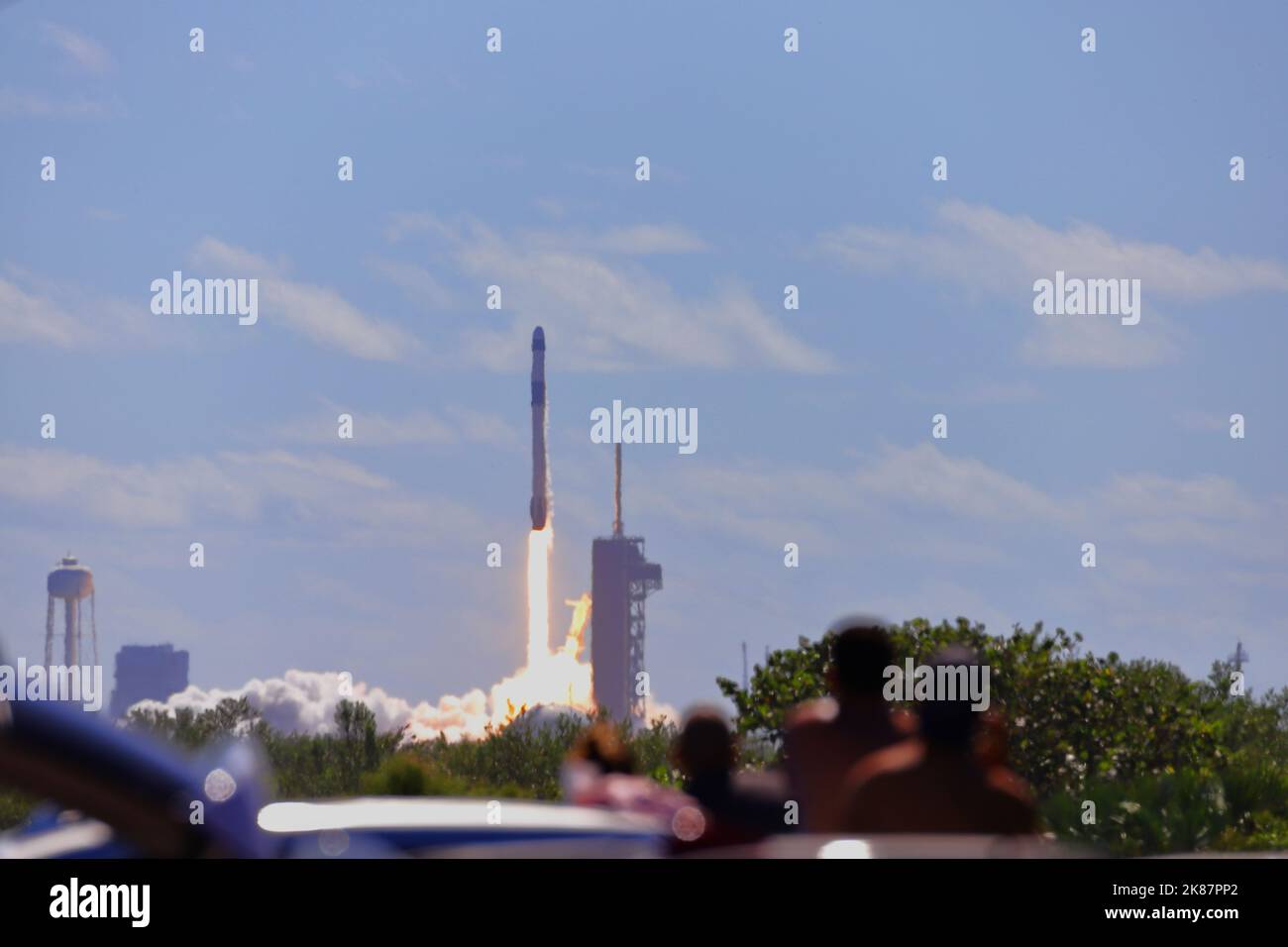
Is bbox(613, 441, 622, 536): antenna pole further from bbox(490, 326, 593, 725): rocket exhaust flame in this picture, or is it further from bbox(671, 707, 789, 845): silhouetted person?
bbox(671, 707, 789, 845): silhouetted person

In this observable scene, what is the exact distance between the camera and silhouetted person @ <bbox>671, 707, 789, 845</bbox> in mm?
8812

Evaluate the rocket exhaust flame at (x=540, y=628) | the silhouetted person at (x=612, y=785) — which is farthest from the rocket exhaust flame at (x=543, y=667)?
the silhouetted person at (x=612, y=785)

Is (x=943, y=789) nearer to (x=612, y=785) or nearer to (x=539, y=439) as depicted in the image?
(x=612, y=785)

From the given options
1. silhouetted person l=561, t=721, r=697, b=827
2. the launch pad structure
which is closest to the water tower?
the launch pad structure

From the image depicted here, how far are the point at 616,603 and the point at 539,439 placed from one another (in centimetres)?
6546

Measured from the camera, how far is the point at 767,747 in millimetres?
38562

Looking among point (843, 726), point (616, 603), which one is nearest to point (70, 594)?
point (616, 603)

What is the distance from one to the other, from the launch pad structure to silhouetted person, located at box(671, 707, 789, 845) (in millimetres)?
168283

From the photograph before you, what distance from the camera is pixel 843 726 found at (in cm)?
933

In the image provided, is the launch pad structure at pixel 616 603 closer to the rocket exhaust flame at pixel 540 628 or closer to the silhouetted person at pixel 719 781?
the rocket exhaust flame at pixel 540 628

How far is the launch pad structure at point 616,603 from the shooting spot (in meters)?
179

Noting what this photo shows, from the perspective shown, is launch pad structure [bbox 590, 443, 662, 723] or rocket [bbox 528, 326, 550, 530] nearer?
rocket [bbox 528, 326, 550, 530]
